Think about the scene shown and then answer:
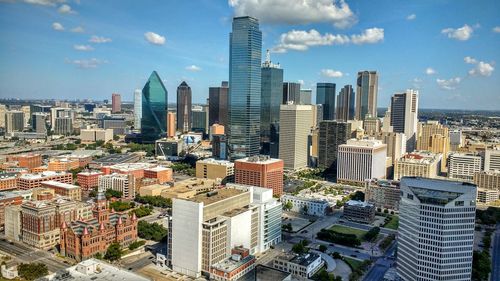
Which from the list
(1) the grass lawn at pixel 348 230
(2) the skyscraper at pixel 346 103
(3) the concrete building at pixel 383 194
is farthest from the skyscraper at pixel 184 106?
(1) the grass lawn at pixel 348 230

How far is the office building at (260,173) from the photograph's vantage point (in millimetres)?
61312

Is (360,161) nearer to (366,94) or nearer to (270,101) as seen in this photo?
(270,101)

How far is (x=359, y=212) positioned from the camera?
5384 cm

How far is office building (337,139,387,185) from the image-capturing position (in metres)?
73.8

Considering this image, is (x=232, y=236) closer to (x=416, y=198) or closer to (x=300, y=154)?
(x=416, y=198)

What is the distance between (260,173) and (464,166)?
41.1 m

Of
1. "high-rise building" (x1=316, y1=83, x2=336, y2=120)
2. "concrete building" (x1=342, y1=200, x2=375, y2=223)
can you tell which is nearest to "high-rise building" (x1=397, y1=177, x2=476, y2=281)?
"concrete building" (x1=342, y1=200, x2=375, y2=223)

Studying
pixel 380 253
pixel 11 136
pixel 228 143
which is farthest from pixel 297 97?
pixel 380 253

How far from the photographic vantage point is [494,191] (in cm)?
6394

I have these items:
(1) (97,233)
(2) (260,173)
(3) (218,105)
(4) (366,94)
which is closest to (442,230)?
(1) (97,233)

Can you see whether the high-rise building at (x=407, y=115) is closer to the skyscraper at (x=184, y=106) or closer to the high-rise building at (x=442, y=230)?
the skyscraper at (x=184, y=106)

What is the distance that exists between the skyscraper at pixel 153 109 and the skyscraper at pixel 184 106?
22961 mm

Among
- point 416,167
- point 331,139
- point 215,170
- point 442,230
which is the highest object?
point 331,139

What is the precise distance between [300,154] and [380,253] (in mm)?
48274
